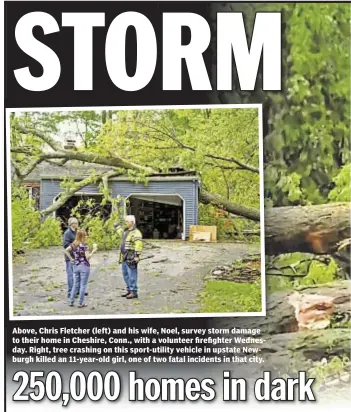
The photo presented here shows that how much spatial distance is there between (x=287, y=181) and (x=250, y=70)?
0.40 meters

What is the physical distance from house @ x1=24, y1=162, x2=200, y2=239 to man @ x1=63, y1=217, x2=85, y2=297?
29mm

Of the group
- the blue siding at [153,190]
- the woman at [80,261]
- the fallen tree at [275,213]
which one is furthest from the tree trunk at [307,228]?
the woman at [80,261]

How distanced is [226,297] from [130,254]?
356 millimetres

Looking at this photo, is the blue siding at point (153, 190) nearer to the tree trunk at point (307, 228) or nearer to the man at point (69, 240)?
the man at point (69, 240)

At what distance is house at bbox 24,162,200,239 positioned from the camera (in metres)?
2.77

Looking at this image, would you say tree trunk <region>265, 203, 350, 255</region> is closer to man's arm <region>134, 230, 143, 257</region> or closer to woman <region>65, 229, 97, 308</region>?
man's arm <region>134, 230, 143, 257</region>

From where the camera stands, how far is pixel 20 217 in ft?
9.08

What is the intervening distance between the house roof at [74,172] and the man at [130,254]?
17 centimetres

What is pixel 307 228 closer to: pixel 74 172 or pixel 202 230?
pixel 202 230

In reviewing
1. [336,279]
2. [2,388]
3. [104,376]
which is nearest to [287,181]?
[336,279]

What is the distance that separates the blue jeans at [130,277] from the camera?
109 inches

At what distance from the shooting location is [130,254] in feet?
9.11

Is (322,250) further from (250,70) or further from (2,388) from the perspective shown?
(2,388)

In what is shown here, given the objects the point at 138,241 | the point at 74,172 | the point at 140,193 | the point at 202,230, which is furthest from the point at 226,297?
the point at 74,172
